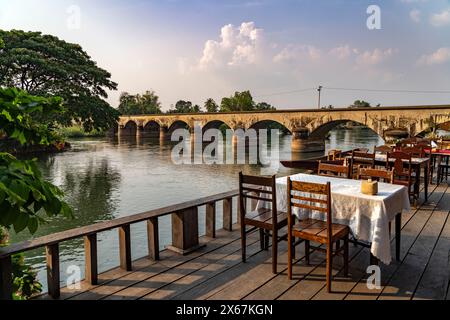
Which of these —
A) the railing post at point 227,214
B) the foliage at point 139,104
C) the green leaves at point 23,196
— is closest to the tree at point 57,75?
the railing post at point 227,214

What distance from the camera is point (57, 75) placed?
18.8m

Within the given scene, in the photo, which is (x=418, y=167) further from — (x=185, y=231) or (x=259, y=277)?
(x=185, y=231)

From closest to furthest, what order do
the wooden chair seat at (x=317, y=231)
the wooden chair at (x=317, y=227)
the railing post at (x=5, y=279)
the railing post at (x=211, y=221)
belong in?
1. the railing post at (x=5, y=279)
2. the wooden chair at (x=317, y=227)
3. the wooden chair seat at (x=317, y=231)
4. the railing post at (x=211, y=221)

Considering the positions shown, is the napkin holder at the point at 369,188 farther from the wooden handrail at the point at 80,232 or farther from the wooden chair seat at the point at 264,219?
the wooden handrail at the point at 80,232

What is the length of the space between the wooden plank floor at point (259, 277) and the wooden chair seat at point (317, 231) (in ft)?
1.31

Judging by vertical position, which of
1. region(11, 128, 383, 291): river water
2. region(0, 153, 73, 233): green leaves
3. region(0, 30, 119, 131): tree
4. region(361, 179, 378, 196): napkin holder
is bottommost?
region(11, 128, 383, 291): river water

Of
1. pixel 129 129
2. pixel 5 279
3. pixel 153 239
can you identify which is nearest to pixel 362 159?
pixel 153 239

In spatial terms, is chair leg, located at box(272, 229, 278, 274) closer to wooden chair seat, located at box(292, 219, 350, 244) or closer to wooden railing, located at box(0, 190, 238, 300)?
wooden chair seat, located at box(292, 219, 350, 244)

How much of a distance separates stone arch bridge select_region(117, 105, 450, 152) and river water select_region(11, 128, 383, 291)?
679 cm

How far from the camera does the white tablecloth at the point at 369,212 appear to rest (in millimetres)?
2811

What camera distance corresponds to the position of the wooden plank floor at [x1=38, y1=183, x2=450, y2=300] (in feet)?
8.73

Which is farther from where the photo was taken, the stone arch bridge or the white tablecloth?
the stone arch bridge

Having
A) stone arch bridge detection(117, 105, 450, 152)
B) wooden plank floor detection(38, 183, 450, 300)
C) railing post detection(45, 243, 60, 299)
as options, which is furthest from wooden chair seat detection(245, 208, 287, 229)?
stone arch bridge detection(117, 105, 450, 152)

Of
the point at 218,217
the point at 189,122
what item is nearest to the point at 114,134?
the point at 189,122
